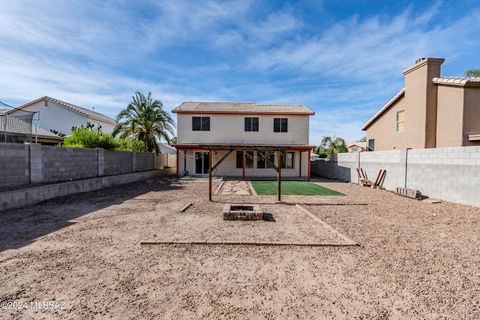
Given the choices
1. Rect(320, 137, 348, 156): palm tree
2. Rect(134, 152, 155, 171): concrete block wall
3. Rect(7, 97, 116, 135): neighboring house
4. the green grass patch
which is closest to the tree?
Rect(320, 137, 348, 156): palm tree

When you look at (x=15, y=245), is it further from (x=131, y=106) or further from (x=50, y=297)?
(x=131, y=106)

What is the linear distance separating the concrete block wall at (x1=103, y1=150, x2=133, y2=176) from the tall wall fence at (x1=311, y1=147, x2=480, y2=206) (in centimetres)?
1695

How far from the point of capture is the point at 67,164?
39.0ft

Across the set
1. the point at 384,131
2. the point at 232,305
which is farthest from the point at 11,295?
the point at 384,131

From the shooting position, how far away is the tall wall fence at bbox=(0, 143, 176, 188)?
8.99 meters

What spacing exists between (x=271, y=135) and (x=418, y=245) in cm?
1610

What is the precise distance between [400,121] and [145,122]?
21047 millimetres

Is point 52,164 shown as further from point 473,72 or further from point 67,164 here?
point 473,72

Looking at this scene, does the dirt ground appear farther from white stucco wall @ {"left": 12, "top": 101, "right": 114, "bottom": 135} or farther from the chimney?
white stucco wall @ {"left": 12, "top": 101, "right": 114, "bottom": 135}

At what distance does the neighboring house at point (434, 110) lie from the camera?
44.6 ft

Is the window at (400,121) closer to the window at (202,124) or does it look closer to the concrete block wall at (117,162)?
the window at (202,124)

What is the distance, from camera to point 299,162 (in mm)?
21422

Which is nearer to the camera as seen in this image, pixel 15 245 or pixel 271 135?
pixel 15 245

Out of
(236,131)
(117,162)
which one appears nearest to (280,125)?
(236,131)
